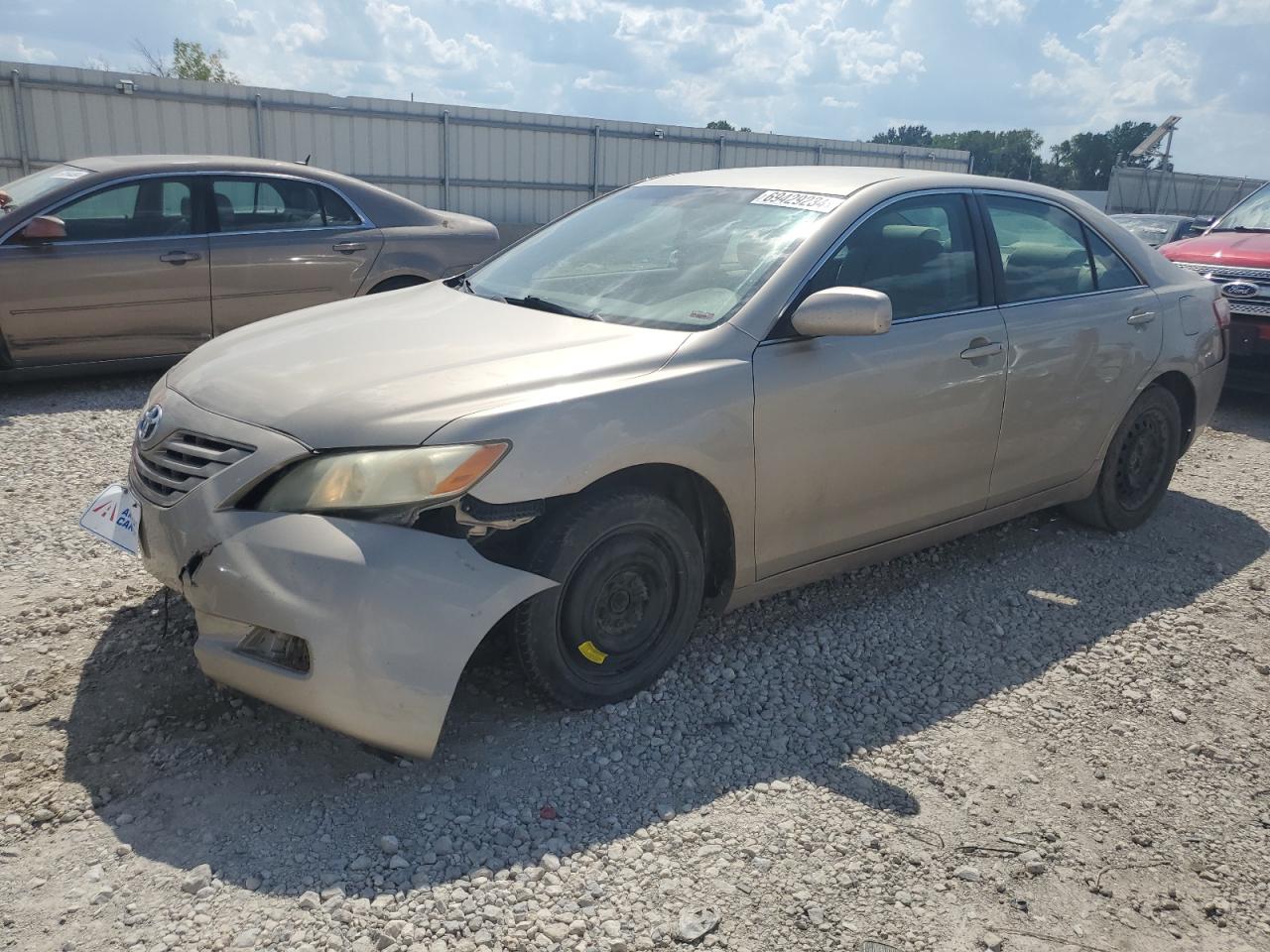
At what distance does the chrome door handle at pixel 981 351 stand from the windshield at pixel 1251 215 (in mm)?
6309

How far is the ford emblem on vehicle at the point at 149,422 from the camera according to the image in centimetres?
333

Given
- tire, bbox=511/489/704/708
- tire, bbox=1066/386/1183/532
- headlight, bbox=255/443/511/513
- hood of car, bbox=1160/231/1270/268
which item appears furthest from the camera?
hood of car, bbox=1160/231/1270/268

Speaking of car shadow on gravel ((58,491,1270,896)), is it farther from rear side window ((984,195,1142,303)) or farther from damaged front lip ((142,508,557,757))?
rear side window ((984,195,1142,303))

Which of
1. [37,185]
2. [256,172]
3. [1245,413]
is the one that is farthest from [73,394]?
[1245,413]

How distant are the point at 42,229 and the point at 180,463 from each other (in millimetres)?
4504

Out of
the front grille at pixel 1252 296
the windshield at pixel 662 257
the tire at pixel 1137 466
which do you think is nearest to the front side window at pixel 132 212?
the windshield at pixel 662 257

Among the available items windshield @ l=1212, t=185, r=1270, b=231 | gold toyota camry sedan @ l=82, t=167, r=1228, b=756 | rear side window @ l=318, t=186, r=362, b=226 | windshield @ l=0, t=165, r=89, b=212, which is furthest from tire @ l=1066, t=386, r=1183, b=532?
windshield @ l=0, t=165, r=89, b=212

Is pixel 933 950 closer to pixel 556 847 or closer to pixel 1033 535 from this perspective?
pixel 556 847

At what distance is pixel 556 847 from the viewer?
110 inches

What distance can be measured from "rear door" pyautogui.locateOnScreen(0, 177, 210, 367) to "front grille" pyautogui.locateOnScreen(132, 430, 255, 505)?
13.9 feet

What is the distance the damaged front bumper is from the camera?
9.11 ft

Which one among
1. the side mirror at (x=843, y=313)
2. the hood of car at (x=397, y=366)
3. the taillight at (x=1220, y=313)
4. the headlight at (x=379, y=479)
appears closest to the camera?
the headlight at (x=379, y=479)

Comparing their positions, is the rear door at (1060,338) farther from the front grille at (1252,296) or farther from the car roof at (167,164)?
the car roof at (167,164)

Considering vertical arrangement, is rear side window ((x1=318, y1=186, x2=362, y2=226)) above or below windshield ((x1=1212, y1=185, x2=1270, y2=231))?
below
